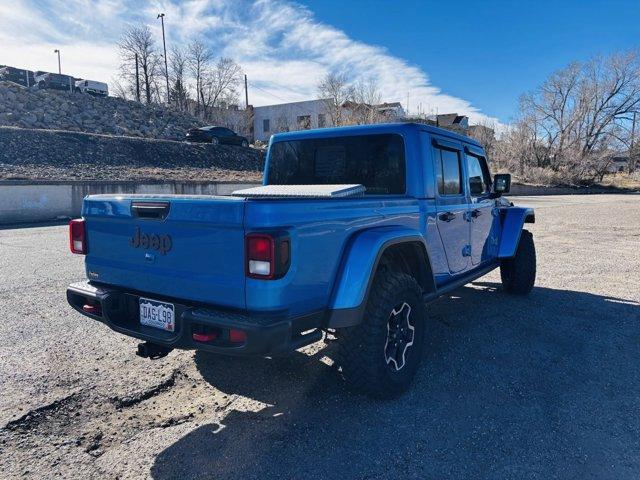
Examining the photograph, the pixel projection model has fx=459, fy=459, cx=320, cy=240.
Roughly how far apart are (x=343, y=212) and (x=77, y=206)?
16146mm

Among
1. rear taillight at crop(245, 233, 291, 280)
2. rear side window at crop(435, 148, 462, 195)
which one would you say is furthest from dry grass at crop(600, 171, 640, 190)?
rear taillight at crop(245, 233, 291, 280)

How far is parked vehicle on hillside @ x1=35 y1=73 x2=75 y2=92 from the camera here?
3519 cm

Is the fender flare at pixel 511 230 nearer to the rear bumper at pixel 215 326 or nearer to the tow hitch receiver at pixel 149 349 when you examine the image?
the rear bumper at pixel 215 326

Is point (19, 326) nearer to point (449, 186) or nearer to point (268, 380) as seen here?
point (268, 380)

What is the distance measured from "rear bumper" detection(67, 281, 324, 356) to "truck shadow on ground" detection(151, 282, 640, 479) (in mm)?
620

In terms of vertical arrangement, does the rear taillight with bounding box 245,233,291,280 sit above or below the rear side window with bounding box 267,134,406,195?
below

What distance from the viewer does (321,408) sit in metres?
3.11

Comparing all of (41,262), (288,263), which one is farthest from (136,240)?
(41,262)

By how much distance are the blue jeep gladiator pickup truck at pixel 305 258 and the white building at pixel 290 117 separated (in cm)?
4014

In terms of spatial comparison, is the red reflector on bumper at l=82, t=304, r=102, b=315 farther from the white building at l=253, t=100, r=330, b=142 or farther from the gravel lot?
the white building at l=253, t=100, r=330, b=142

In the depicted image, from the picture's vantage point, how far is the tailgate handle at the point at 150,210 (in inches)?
107

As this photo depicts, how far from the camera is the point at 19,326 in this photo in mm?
4641

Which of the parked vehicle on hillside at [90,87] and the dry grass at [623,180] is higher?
the parked vehicle on hillside at [90,87]

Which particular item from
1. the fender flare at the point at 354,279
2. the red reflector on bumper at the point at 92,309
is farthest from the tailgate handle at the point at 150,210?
the fender flare at the point at 354,279
